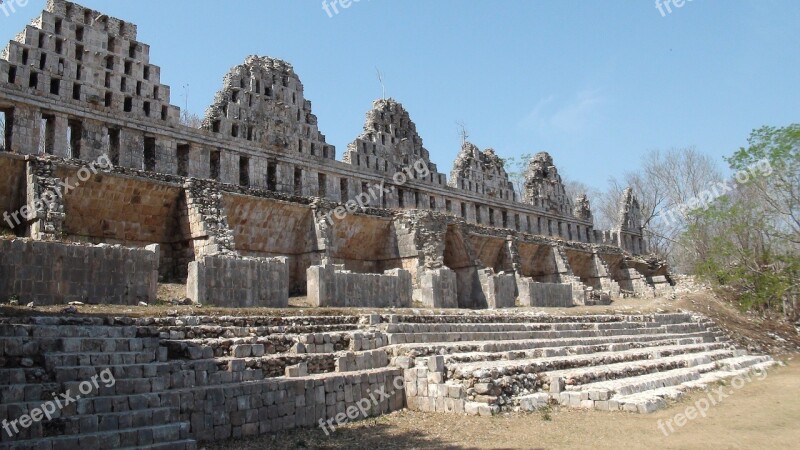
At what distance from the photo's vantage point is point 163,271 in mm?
19609

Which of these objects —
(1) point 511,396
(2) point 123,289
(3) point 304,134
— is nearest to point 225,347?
(2) point 123,289

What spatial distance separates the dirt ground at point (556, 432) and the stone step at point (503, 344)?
1506 mm

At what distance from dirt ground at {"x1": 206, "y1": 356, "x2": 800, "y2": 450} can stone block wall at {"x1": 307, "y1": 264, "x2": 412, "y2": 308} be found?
263 inches

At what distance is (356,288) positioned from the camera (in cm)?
1830

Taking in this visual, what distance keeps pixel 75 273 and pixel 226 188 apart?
923cm

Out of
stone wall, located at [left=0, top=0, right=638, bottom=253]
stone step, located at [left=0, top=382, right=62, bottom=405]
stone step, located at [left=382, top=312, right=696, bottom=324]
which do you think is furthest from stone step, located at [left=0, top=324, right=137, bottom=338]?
stone wall, located at [left=0, top=0, right=638, bottom=253]

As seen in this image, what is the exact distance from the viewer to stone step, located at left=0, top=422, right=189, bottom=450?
6469 millimetres

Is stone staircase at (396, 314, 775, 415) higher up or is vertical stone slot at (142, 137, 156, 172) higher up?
vertical stone slot at (142, 137, 156, 172)

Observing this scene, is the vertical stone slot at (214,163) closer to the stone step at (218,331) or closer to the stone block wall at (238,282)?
the stone block wall at (238,282)

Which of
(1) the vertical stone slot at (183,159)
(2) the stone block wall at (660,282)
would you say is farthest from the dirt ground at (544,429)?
(2) the stone block wall at (660,282)

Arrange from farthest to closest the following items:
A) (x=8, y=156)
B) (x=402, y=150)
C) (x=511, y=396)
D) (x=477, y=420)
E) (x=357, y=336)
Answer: (x=402, y=150) < (x=8, y=156) < (x=357, y=336) < (x=511, y=396) < (x=477, y=420)

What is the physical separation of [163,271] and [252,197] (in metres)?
3.97

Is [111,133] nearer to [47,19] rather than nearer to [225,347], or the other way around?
[47,19]

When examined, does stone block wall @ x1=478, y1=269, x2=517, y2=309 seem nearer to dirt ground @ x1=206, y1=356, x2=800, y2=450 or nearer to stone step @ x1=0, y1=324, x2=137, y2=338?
dirt ground @ x1=206, y1=356, x2=800, y2=450
